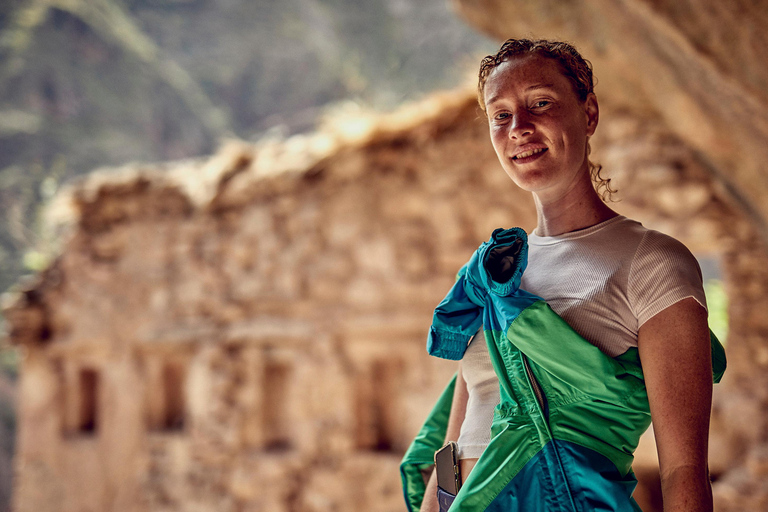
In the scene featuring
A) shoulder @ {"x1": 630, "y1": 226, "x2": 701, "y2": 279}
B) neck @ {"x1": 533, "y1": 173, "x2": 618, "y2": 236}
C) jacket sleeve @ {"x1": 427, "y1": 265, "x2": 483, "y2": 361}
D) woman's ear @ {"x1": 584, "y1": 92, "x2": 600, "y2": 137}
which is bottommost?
jacket sleeve @ {"x1": 427, "y1": 265, "x2": 483, "y2": 361}

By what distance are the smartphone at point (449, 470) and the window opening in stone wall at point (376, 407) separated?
10.4 feet

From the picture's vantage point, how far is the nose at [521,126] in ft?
3.44

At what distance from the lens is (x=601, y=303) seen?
971 mm

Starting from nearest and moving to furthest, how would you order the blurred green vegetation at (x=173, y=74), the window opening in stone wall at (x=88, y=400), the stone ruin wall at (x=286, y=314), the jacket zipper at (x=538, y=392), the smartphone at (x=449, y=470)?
1. the jacket zipper at (x=538, y=392)
2. the smartphone at (x=449, y=470)
3. the stone ruin wall at (x=286, y=314)
4. the window opening in stone wall at (x=88, y=400)
5. the blurred green vegetation at (x=173, y=74)

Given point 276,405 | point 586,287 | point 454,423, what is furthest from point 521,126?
point 276,405

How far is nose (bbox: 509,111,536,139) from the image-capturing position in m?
1.05

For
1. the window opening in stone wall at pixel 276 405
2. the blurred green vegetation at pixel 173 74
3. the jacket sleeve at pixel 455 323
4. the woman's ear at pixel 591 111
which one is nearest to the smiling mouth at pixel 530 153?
the woman's ear at pixel 591 111

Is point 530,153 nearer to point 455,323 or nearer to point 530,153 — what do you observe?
point 530,153

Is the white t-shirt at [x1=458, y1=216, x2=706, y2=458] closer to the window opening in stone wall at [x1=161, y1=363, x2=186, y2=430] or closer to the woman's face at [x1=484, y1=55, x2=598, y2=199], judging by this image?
the woman's face at [x1=484, y1=55, x2=598, y2=199]

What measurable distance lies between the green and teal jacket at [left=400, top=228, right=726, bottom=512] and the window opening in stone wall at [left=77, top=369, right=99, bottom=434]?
5.71m

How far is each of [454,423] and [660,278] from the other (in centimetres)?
49

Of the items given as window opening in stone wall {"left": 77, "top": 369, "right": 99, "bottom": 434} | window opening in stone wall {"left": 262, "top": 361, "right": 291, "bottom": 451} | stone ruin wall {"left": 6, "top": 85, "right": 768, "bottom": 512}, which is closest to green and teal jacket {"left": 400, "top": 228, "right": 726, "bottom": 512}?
stone ruin wall {"left": 6, "top": 85, "right": 768, "bottom": 512}

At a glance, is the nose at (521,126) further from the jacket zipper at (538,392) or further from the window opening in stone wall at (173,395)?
the window opening in stone wall at (173,395)

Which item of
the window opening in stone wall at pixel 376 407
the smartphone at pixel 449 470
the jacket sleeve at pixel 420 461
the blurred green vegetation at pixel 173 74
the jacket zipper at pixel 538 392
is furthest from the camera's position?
the blurred green vegetation at pixel 173 74
